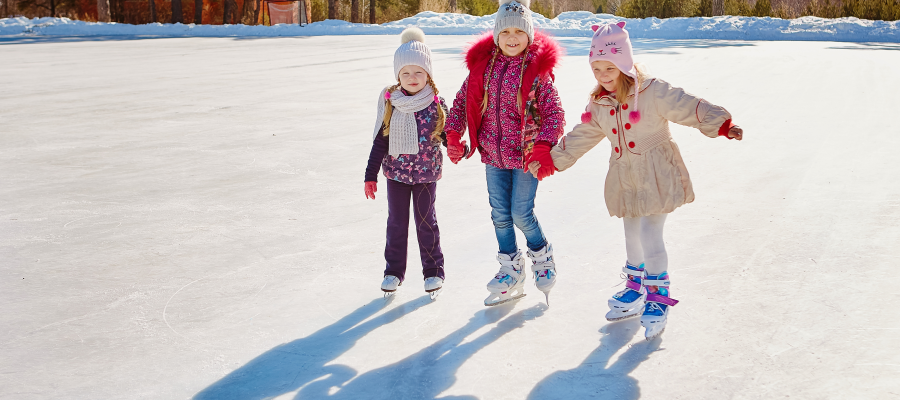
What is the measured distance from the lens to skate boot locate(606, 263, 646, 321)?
10.5 ft

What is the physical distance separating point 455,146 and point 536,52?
20.9 inches

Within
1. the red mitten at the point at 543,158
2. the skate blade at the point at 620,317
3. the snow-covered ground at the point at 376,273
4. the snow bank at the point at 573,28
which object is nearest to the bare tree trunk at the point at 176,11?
the snow bank at the point at 573,28

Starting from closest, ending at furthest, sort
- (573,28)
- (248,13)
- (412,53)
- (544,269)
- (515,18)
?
1. (515,18)
2. (412,53)
3. (544,269)
4. (573,28)
5. (248,13)

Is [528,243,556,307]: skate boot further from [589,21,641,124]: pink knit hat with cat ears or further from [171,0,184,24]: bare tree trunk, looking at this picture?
[171,0,184,24]: bare tree trunk

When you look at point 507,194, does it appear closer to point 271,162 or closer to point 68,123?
point 271,162

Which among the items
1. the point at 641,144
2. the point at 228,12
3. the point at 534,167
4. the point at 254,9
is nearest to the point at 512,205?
the point at 534,167

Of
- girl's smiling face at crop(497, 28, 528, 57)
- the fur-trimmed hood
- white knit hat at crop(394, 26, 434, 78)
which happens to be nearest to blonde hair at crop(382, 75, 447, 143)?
white knit hat at crop(394, 26, 434, 78)

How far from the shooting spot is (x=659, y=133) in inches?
120

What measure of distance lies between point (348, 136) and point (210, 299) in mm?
3940

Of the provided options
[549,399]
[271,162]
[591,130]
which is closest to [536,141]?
[591,130]

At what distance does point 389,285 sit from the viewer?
353 centimetres

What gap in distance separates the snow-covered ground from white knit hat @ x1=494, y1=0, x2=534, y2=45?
1211 millimetres

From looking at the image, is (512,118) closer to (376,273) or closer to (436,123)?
(436,123)

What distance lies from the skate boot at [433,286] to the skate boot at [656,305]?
94 cm
